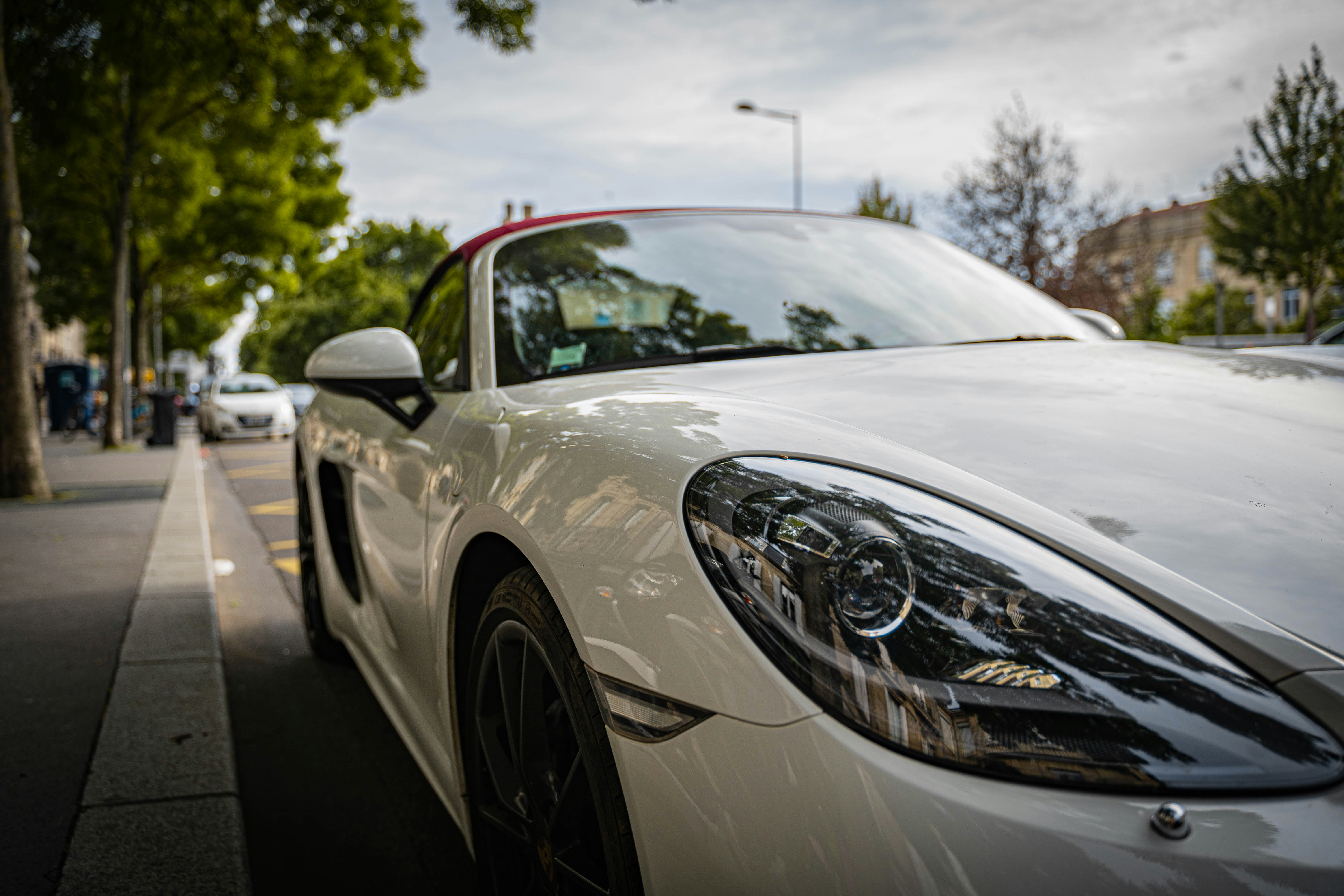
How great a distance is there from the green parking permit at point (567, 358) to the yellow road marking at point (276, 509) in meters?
6.70

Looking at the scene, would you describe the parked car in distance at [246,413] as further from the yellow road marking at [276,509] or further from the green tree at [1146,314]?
the green tree at [1146,314]

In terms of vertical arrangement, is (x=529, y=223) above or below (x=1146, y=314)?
below

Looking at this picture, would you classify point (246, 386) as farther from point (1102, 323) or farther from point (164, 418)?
point (1102, 323)

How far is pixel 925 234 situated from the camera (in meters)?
3.12

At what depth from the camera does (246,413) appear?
68.5ft

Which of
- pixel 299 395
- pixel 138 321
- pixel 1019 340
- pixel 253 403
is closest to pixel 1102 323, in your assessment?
pixel 1019 340

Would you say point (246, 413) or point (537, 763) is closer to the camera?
point (537, 763)

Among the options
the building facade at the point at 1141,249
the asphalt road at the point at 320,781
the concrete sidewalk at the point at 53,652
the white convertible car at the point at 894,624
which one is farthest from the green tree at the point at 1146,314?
the white convertible car at the point at 894,624

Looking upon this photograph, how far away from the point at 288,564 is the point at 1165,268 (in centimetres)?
2478

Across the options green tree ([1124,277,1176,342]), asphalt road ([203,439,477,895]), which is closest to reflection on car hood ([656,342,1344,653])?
asphalt road ([203,439,477,895])

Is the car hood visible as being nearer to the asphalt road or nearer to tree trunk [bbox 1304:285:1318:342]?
the asphalt road

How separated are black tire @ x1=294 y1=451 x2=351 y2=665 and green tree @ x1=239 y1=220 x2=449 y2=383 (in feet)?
134

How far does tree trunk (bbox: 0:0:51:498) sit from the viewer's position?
8.53 metres

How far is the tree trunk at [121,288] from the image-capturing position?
1655cm
